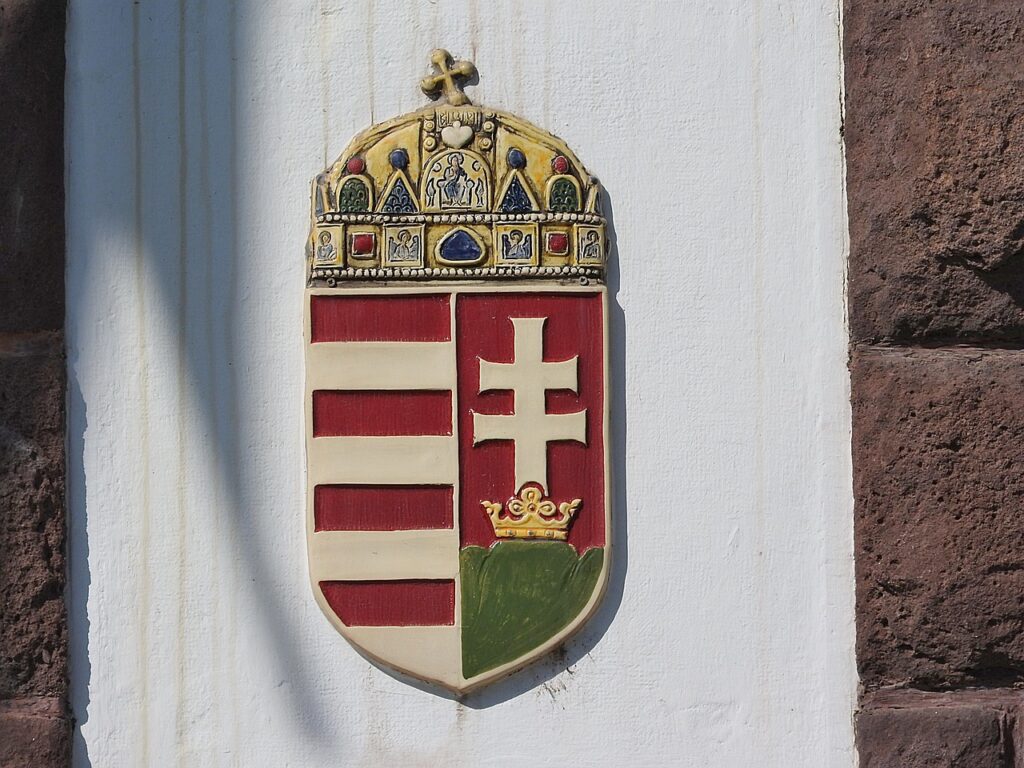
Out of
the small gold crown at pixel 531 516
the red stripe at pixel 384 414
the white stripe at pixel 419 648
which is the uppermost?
the red stripe at pixel 384 414

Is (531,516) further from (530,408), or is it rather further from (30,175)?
(30,175)

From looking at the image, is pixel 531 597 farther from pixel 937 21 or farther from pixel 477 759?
pixel 937 21

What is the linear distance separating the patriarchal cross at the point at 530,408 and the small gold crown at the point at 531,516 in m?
0.02

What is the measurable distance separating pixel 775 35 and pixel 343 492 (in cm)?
101

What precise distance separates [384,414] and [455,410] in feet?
0.36

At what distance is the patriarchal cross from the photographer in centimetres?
178

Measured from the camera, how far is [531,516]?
178cm

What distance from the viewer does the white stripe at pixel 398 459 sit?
178 cm

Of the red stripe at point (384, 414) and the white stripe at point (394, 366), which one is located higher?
the white stripe at point (394, 366)

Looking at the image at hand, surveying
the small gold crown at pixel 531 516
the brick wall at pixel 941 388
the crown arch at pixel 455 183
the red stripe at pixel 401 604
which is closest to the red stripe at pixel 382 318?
the crown arch at pixel 455 183

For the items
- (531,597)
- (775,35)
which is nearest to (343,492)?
(531,597)

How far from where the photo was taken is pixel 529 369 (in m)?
1.78

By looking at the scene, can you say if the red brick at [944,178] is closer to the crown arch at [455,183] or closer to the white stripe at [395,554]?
the crown arch at [455,183]

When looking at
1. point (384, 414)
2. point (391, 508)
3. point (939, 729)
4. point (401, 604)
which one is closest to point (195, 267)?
point (384, 414)
